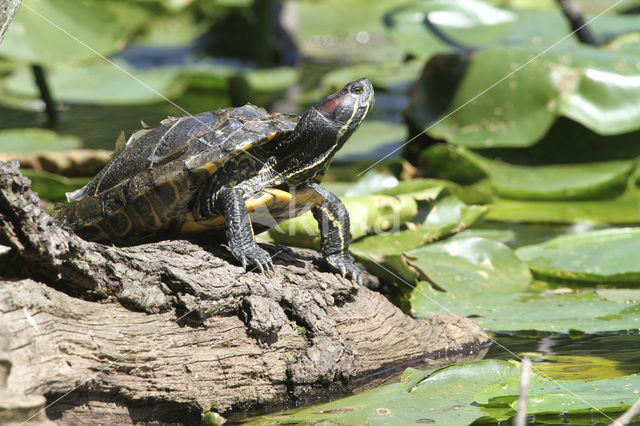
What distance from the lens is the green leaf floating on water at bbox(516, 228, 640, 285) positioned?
3.55m

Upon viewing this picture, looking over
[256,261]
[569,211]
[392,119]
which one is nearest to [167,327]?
[256,261]

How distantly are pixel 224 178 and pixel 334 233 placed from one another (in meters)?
0.53

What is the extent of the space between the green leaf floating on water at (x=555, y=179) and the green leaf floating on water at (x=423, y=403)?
284 centimetres

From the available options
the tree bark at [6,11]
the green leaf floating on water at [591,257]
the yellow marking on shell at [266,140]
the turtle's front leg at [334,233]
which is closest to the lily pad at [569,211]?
the green leaf floating on water at [591,257]

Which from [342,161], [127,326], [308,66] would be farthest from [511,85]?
[308,66]

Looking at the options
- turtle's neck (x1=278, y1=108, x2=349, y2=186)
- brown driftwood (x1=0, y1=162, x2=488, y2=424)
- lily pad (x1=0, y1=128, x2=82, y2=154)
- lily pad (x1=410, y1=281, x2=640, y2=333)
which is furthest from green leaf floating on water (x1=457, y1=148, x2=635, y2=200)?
lily pad (x1=0, y1=128, x2=82, y2=154)

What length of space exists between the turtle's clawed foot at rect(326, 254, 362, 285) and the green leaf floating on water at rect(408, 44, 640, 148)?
283 centimetres

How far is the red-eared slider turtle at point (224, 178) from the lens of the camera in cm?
291

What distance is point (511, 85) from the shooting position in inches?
219

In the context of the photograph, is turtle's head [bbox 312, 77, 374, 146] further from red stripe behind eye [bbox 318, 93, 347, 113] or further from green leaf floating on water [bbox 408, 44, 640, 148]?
green leaf floating on water [bbox 408, 44, 640, 148]

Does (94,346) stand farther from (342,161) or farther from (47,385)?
(342,161)

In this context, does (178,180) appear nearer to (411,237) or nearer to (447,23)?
(411,237)

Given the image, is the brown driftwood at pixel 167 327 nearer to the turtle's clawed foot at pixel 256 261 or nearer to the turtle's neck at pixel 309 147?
the turtle's clawed foot at pixel 256 261

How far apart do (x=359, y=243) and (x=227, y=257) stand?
3.53 feet
